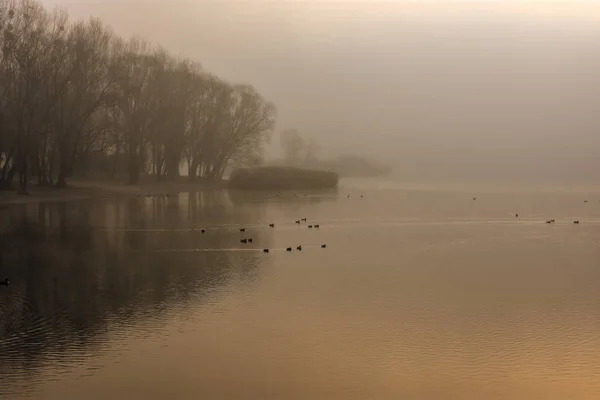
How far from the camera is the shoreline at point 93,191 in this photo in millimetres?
45250

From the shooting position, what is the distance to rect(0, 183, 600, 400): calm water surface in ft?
28.4

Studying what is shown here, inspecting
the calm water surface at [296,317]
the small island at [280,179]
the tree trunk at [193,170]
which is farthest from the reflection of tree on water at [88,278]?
the tree trunk at [193,170]

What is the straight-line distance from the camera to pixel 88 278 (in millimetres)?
16312

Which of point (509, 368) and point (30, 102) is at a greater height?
point (30, 102)

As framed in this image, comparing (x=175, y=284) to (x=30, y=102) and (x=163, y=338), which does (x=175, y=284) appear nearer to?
(x=163, y=338)

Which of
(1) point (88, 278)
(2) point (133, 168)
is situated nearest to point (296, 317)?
(1) point (88, 278)

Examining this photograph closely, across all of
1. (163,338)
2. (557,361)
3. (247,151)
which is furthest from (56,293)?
(247,151)

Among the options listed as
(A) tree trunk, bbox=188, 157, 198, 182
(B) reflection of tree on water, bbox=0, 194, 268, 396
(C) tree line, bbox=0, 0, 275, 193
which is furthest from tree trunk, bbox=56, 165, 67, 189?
(A) tree trunk, bbox=188, 157, 198, 182

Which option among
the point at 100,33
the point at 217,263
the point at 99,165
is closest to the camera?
the point at 217,263

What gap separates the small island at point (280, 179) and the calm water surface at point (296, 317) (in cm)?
5053

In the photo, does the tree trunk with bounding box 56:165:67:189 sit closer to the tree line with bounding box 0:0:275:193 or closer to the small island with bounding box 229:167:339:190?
the tree line with bounding box 0:0:275:193

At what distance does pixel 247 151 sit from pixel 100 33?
35.8 metres

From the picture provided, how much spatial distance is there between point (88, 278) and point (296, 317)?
21.3 feet

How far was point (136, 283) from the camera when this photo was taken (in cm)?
1569
